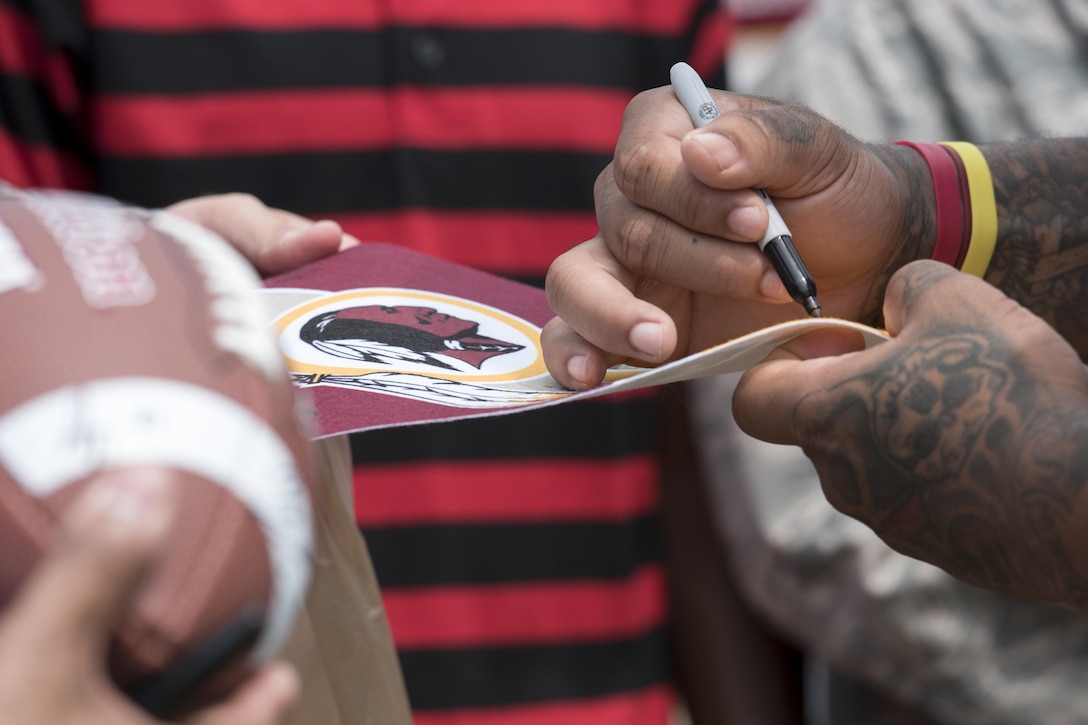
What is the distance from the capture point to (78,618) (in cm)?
34

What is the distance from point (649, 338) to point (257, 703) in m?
0.36

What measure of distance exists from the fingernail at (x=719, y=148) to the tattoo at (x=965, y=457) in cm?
17

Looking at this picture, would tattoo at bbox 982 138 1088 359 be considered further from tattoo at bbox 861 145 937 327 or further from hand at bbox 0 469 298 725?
hand at bbox 0 469 298 725

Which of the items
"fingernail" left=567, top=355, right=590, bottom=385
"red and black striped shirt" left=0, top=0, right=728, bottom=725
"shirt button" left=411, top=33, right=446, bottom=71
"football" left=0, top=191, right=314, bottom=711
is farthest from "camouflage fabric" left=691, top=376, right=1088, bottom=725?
"football" left=0, top=191, right=314, bottom=711

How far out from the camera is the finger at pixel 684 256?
71cm

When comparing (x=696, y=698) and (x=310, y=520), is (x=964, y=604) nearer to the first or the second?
(x=696, y=698)

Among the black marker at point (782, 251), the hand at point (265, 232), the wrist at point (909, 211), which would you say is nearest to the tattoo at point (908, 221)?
the wrist at point (909, 211)

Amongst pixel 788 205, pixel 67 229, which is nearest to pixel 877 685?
pixel 788 205

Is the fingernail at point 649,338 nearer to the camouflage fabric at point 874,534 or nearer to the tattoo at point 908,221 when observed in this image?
the tattoo at point 908,221

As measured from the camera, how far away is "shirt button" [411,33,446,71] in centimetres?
131

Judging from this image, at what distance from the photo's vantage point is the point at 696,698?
156cm

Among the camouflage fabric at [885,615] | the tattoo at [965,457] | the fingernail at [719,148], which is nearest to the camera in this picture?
the tattoo at [965,457]

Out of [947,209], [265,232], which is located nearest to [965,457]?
[947,209]

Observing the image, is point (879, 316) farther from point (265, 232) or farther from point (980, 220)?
point (265, 232)
